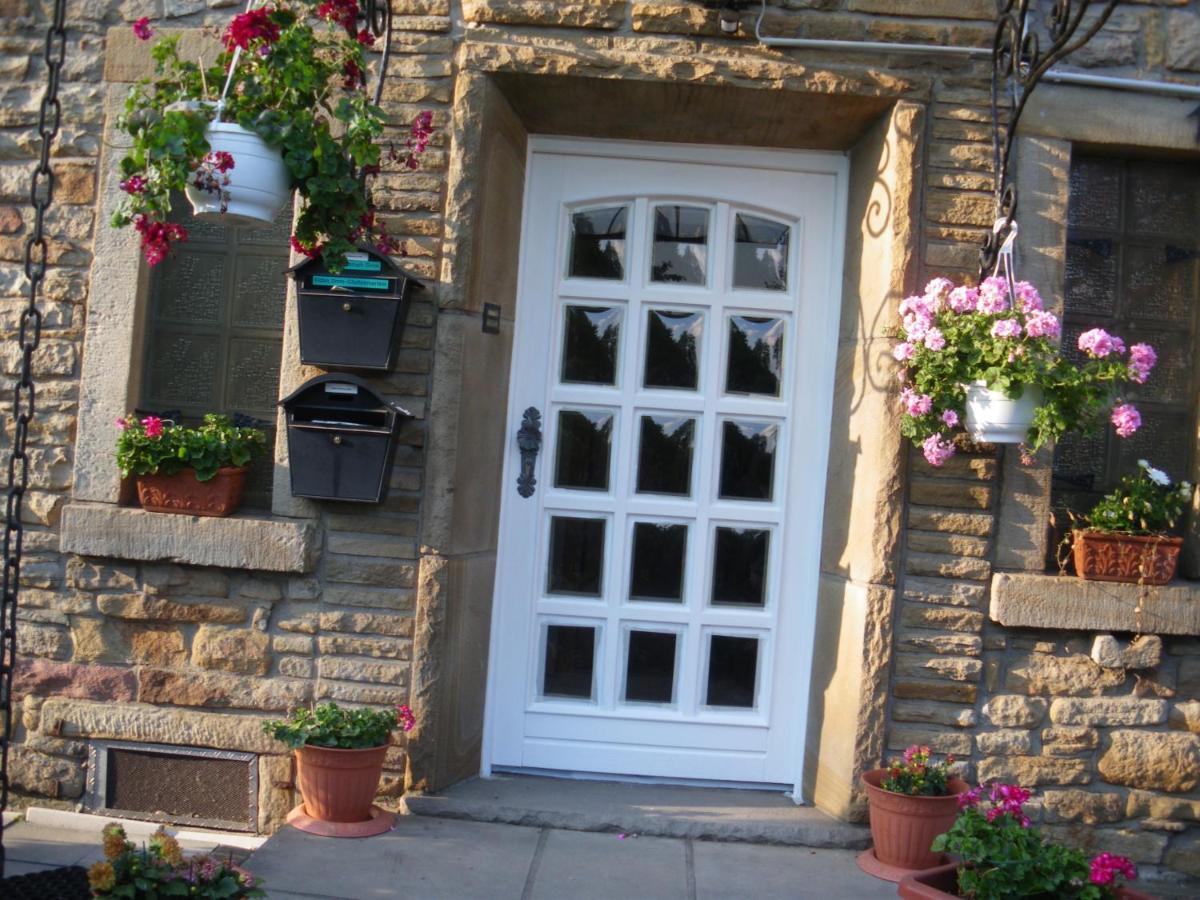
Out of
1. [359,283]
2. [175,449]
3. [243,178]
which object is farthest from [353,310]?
[175,449]

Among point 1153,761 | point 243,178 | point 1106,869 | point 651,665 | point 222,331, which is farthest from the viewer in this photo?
point 651,665

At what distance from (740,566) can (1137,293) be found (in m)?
1.77

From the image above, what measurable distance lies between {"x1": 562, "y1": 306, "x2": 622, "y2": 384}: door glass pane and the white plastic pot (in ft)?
4.35

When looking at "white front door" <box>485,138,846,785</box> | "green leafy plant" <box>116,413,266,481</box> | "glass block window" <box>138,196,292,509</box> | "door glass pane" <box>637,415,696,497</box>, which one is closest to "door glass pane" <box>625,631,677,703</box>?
"white front door" <box>485,138,846,785</box>

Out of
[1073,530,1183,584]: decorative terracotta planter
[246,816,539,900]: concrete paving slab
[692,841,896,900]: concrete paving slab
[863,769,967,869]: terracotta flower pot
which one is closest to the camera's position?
[246,816,539,900]: concrete paving slab

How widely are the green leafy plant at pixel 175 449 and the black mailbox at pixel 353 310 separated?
41 centimetres

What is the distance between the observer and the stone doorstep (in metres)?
3.89

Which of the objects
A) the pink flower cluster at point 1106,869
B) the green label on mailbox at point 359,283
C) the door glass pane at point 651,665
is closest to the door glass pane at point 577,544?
the door glass pane at point 651,665

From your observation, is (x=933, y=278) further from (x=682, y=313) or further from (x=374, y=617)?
(x=374, y=617)

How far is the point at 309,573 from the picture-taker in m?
4.00

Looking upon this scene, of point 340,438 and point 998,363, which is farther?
point 340,438

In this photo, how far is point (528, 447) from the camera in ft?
14.2

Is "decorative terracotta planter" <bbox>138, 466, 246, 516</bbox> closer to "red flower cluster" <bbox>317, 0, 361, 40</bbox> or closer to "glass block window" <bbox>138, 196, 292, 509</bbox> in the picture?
"glass block window" <bbox>138, 196, 292, 509</bbox>

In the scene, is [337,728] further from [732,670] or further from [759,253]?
[759,253]
